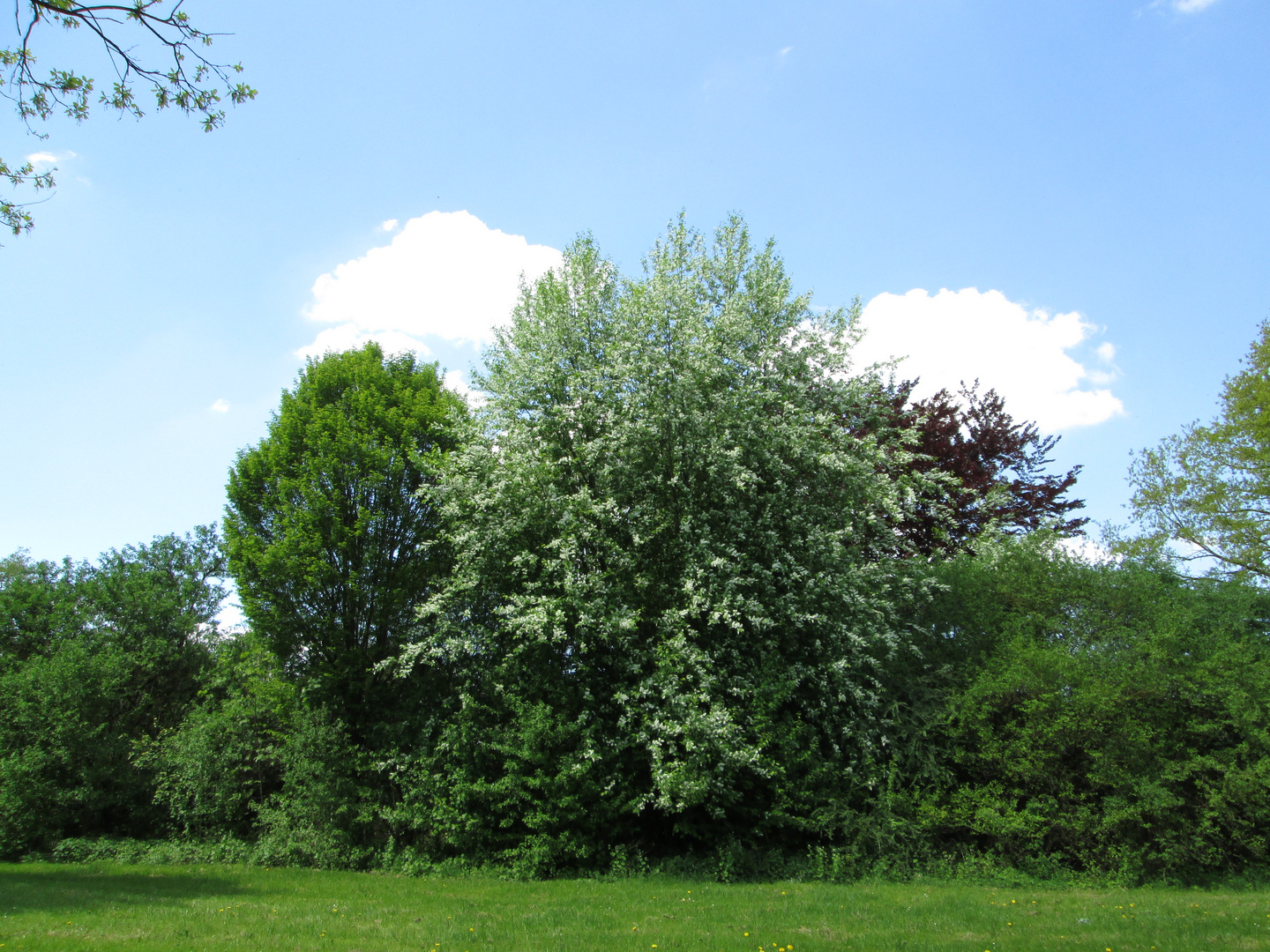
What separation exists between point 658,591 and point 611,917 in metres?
5.89

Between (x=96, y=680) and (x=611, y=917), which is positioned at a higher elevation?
(x=96, y=680)

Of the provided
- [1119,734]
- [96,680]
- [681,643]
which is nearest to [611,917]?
[681,643]

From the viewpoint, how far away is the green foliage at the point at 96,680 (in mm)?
18953

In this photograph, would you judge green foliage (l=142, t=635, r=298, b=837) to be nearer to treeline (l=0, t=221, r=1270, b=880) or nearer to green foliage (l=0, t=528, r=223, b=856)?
treeline (l=0, t=221, r=1270, b=880)

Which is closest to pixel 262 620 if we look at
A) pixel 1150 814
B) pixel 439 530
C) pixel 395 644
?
pixel 395 644

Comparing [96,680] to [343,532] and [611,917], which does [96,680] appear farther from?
[611,917]

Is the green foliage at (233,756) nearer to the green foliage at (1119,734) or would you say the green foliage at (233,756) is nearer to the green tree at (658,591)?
the green tree at (658,591)

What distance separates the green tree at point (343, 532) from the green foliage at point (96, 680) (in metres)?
7.00

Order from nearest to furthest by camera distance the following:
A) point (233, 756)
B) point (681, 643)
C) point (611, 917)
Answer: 1. point (611, 917)
2. point (681, 643)
3. point (233, 756)

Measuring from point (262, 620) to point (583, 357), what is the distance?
890 centimetres

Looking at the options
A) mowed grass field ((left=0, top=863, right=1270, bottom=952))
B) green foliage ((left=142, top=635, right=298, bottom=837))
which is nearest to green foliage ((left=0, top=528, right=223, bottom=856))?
green foliage ((left=142, top=635, right=298, bottom=837))

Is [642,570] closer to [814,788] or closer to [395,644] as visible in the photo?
[814,788]

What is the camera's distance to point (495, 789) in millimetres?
13438

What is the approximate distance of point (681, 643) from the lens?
12.8m
